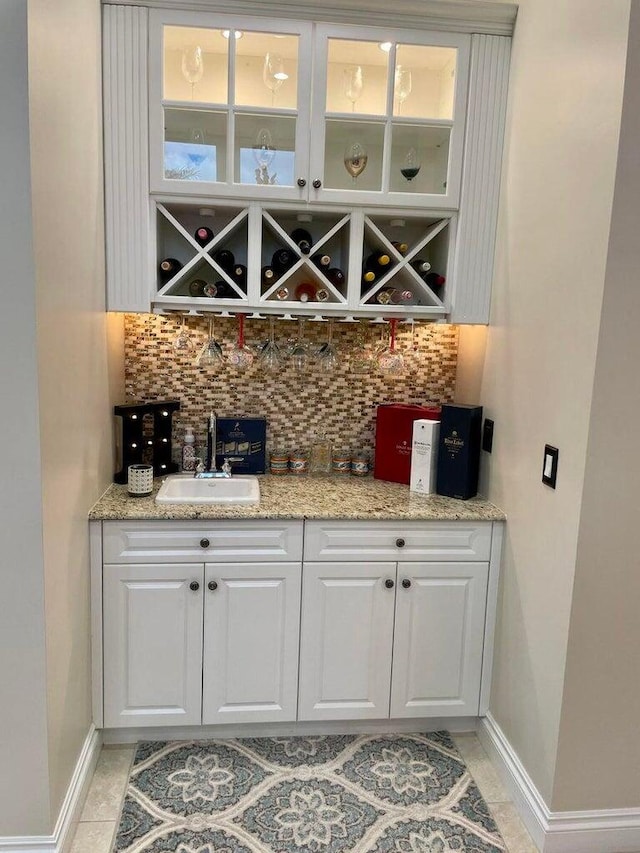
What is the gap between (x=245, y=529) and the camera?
2.27 m

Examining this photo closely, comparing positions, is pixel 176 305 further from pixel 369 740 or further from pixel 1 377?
pixel 369 740

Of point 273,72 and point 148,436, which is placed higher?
point 273,72

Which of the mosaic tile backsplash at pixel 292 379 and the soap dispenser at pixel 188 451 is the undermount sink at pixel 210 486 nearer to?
the soap dispenser at pixel 188 451

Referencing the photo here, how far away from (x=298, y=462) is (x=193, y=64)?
1.64m

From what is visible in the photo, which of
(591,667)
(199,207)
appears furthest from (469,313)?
(591,667)

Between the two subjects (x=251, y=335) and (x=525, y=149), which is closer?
(x=525, y=149)

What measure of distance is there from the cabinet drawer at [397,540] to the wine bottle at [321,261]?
1.02m

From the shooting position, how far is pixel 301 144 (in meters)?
2.38

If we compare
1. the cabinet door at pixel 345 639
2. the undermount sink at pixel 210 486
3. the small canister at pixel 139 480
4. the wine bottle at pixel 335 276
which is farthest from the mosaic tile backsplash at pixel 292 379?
the cabinet door at pixel 345 639

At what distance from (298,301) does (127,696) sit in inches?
64.2

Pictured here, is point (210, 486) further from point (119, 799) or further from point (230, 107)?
point (230, 107)

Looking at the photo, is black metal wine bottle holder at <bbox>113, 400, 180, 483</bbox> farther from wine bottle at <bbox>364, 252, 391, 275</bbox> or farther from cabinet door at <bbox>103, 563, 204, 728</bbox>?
wine bottle at <bbox>364, 252, 391, 275</bbox>

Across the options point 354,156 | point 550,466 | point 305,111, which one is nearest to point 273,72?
point 305,111

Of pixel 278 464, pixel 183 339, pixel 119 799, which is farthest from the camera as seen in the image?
pixel 278 464
